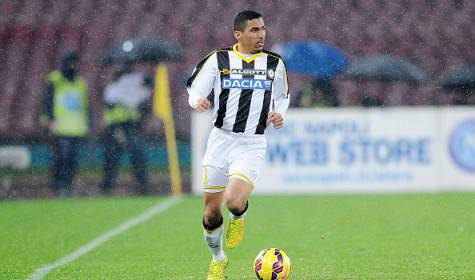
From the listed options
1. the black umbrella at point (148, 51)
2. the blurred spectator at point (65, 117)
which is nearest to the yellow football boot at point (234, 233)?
the blurred spectator at point (65, 117)

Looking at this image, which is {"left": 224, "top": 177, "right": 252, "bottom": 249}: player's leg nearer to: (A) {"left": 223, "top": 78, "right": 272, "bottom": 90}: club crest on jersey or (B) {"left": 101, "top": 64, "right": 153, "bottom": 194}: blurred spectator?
(A) {"left": 223, "top": 78, "right": 272, "bottom": 90}: club crest on jersey

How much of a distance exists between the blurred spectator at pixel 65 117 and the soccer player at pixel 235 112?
7.73m

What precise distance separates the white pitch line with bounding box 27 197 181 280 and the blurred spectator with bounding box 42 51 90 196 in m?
1.73

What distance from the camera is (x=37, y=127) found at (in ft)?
66.9

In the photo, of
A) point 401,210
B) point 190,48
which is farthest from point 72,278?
point 190,48

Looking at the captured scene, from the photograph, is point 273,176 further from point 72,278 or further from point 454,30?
point 454,30

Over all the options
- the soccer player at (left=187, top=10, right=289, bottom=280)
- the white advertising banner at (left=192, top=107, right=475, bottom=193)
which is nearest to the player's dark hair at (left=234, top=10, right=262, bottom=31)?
the soccer player at (left=187, top=10, right=289, bottom=280)

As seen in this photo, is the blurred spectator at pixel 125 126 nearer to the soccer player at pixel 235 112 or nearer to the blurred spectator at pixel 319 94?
the blurred spectator at pixel 319 94

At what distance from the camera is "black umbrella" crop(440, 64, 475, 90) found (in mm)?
17453

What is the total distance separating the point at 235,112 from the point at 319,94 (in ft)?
32.6

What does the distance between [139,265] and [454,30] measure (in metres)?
16.1

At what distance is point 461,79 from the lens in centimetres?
1744

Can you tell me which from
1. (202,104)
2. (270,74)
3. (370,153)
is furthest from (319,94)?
(202,104)

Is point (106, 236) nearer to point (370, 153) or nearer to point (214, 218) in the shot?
point (214, 218)
